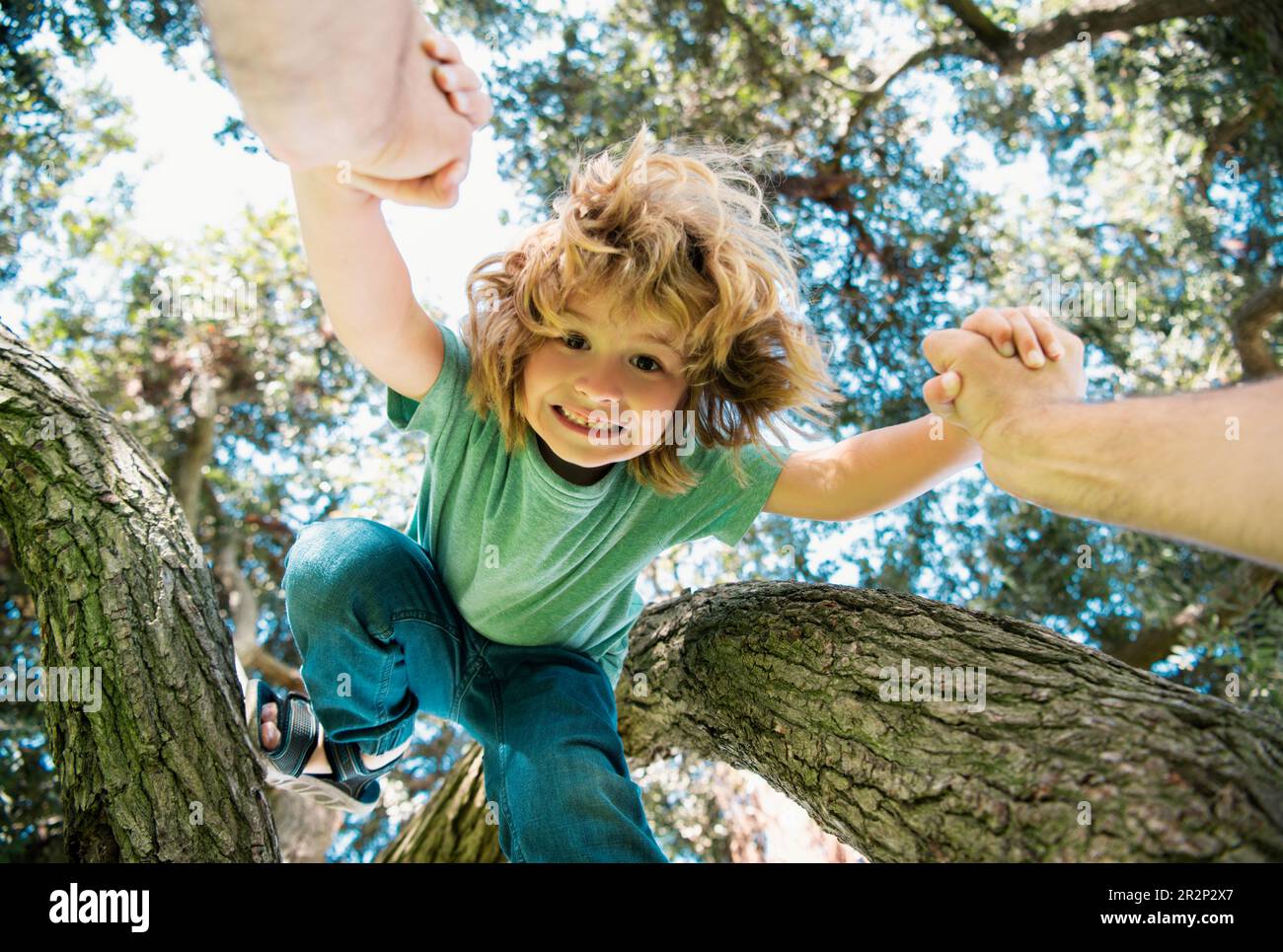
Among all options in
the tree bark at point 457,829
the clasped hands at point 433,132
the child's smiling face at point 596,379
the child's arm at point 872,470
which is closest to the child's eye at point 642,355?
the child's smiling face at point 596,379

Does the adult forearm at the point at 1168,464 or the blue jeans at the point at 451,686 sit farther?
the blue jeans at the point at 451,686

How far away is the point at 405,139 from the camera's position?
129 cm

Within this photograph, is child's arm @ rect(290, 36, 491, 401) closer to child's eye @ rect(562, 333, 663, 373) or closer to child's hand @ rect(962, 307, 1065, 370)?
child's eye @ rect(562, 333, 663, 373)

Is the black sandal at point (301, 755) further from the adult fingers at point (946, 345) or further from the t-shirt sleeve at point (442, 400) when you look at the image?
the adult fingers at point (946, 345)

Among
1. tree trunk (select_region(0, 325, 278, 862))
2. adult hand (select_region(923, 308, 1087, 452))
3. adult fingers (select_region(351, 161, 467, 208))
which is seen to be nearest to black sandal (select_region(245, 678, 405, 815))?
tree trunk (select_region(0, 325, 278, 862))

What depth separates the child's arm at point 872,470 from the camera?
2.10m

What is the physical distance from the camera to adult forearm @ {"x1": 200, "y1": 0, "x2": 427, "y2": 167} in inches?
42.8

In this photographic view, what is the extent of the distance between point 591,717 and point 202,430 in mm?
5377

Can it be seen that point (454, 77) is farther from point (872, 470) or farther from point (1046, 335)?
point (872, 470)

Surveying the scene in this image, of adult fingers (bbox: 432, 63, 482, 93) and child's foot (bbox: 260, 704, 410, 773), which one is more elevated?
adult fingers (bbox: 432, 63, 482, 93)

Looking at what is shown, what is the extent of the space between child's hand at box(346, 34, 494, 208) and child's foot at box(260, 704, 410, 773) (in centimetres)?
133

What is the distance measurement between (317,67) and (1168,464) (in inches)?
47.4

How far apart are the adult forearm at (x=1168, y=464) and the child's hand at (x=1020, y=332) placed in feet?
0.45

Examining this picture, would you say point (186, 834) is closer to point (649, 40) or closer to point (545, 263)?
point (545, 263)
